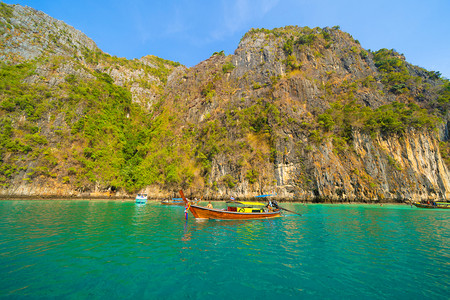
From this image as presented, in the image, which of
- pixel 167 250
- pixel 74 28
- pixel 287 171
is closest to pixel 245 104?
pixel 287 171

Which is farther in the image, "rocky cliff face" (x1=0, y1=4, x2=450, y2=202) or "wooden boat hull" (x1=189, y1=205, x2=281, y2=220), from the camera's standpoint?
"rocky cliff face" (x1=0, y1=4, x2=450, y2=202)

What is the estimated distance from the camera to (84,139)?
56031 mm

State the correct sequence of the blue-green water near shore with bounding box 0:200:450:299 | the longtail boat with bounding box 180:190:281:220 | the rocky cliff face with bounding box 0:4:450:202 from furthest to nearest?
1. the rocky cliff face with bounding box 0:4:450:202
2. the longtail boat with bounding box 180:190:281:220
3. the blue-green water near shore with bounding box 0:200:450:299

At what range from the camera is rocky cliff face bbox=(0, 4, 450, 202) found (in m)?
48.3

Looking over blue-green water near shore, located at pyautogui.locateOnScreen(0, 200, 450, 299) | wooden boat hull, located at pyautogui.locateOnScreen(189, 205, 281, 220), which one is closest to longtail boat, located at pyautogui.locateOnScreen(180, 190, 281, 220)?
wooden boat hull, located at pyautogui.locateOnScreen(189, 205, 281, 220)

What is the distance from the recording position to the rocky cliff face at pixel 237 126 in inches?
1902

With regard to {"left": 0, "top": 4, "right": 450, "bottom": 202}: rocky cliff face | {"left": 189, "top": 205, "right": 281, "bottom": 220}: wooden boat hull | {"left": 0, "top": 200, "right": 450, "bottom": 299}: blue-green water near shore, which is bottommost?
{"left": 0, "top": 200, "right": 450, "bottom": 299}: blue-green water near shore

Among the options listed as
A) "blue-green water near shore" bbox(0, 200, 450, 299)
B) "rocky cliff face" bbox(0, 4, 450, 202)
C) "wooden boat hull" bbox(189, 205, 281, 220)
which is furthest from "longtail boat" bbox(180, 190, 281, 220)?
"rocky cliff face" bbox(0, 4, 450, 202)

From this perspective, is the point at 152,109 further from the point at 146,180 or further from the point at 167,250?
the point at 167,250

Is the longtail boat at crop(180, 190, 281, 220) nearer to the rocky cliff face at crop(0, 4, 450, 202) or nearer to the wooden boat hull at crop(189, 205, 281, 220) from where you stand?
the wooden boat hull at crop(189, 205, 281, 220)

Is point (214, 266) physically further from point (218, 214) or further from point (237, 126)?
point (237, 126)

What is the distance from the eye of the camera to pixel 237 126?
62.4 metres

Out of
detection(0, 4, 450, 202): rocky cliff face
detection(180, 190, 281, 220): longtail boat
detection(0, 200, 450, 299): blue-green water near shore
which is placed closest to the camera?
detection(0, 200, 450, 299): blue-green water near shore

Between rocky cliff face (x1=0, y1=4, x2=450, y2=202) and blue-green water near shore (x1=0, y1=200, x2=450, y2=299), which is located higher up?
rocky cliff face (x1=0, y1=4, x2=450, y2=202)
